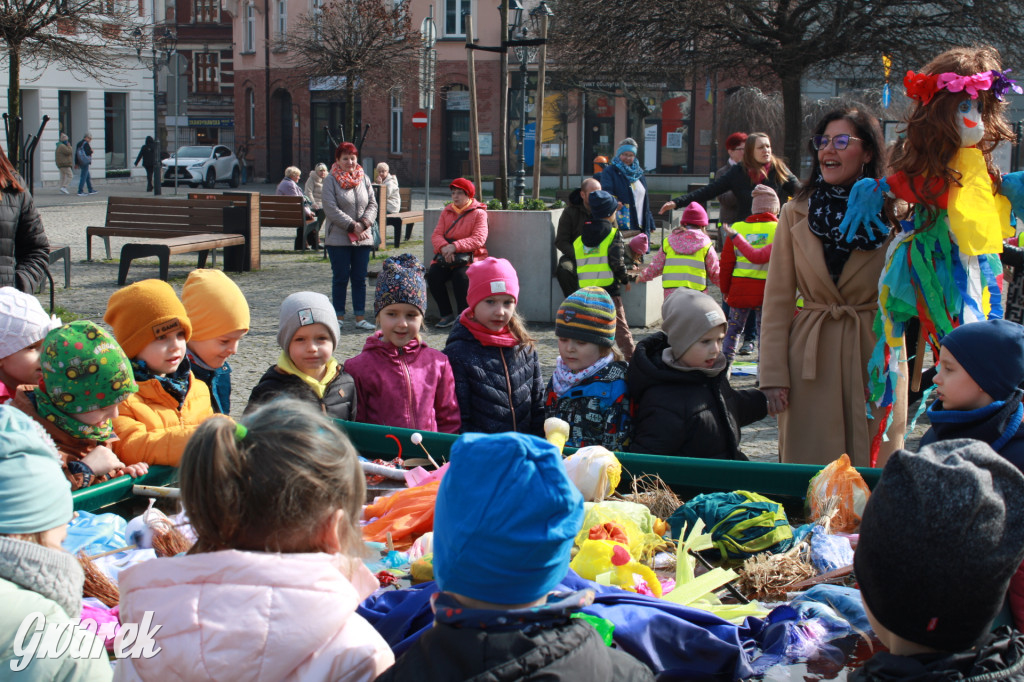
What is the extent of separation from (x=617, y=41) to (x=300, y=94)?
28815 mm

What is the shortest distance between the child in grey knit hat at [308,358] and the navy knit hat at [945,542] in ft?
8.05

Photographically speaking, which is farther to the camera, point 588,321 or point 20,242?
point 20,242

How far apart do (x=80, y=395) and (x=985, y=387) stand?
2.51 m

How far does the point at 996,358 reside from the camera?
2.53m

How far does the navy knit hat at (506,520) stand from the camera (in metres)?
1.61

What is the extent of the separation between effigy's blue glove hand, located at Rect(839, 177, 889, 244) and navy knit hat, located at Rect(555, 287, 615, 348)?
93 centimetres

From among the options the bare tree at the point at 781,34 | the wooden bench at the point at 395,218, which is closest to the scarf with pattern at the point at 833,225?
the bare tree at the point at 781,34

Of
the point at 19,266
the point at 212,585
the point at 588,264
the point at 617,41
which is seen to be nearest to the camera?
the point at 212,585

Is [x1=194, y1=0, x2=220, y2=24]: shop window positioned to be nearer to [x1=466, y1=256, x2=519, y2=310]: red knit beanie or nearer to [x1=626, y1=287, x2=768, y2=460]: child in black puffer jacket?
[x1=466, y1=256, x2=519, y2=310]: red knit beanie

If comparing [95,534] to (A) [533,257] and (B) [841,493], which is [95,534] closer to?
(B) [841,493]

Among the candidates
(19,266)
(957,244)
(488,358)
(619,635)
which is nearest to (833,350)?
(957,244)

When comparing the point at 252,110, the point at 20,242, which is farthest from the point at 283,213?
the point at 252,110

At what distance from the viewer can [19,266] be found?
4.97 meters

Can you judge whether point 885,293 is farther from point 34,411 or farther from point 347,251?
point 347,251
